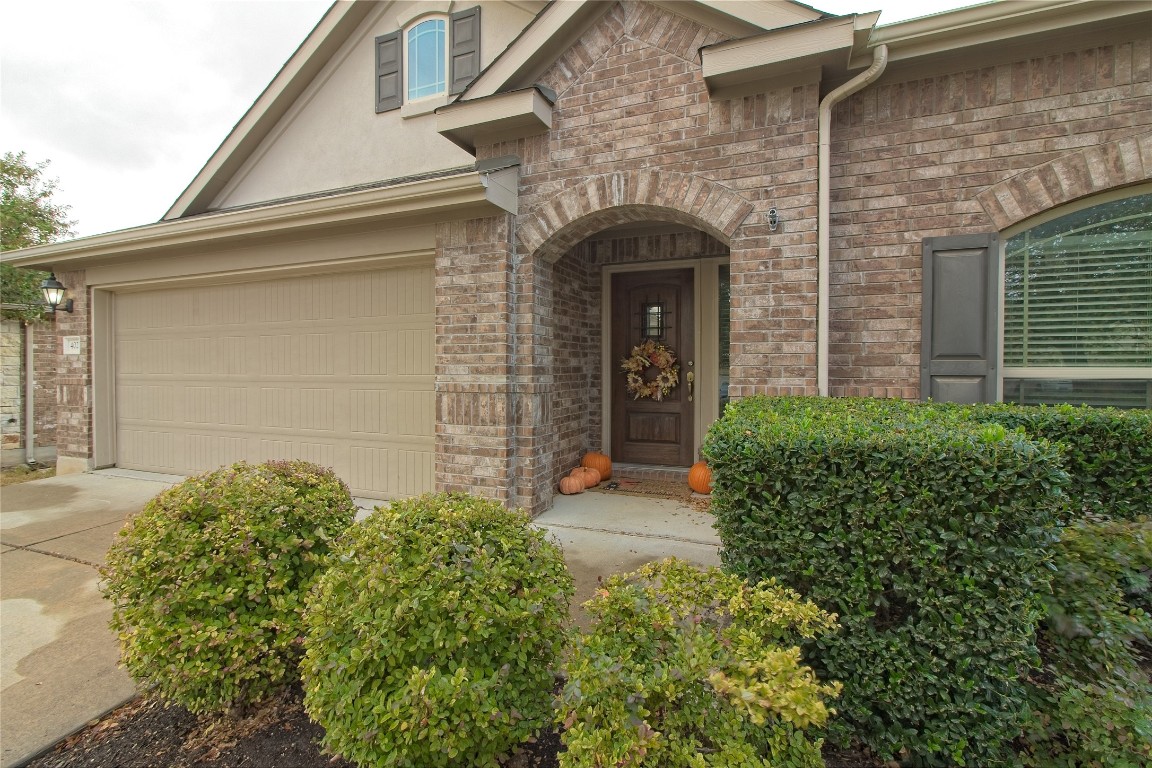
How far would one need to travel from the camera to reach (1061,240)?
3564 mm

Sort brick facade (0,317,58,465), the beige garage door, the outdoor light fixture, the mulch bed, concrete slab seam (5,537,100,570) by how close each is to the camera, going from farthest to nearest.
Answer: brick facade (0,317,58,465)
the outdoor light fixture
the beige garage door
concrete slab seam (5,537,100,570)
the mulch bed

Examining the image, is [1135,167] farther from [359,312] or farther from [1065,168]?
[359,312]

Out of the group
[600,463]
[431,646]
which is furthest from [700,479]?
[431,646]

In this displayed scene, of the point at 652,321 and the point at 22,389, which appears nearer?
the point at 652,321

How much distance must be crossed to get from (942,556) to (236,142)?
8.46m

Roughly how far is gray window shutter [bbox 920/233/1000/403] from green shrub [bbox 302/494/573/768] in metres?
3.28

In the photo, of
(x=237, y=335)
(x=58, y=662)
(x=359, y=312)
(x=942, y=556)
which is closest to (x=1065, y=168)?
(x=942, y=556)

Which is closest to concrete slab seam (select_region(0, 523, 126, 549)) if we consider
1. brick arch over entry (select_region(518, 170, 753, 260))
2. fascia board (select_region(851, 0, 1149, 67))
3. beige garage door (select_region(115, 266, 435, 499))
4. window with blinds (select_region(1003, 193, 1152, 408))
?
beige garage door (select_region(115, 266, 435, 499))

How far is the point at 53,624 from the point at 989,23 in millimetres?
6464

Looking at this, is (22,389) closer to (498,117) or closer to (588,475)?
(498,117)

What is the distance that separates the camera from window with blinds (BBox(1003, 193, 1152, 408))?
11.3ft

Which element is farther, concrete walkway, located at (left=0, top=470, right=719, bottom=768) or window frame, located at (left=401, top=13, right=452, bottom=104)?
window frame, located at (left=401, top=13, right=452, bottom=104)

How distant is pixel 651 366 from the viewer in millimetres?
6016

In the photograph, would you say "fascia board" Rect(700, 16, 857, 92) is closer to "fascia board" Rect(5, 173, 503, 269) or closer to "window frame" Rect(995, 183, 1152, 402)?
"window frame" Rect(995, 183, 1152, 402)
